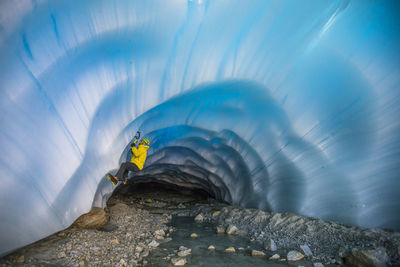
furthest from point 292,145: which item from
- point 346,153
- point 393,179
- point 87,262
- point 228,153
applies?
point 87,262

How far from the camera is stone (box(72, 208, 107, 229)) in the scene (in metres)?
3.77

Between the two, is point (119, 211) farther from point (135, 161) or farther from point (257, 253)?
point (257, 253)

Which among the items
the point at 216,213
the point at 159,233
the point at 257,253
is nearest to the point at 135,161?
the point at 159,233

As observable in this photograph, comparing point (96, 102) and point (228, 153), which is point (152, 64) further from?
point (228, 153)

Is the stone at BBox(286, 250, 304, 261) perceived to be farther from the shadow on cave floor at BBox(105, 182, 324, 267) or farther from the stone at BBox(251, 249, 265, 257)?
the stone at BBox(251, 249, 265, 257)

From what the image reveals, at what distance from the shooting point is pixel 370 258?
9.06ft

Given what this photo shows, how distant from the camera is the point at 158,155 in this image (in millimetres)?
6473

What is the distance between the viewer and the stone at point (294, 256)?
3.11 metres

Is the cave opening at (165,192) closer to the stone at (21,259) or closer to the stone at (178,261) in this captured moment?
the stone at (178,261)

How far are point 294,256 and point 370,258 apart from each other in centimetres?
81

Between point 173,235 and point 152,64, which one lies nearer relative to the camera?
point 152,64

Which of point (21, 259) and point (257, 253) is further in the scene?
point (257, 253)

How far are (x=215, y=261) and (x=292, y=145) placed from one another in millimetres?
2216

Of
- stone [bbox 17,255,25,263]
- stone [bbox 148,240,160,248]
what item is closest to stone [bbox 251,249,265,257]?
stone [bbox 148,240,160,248]
